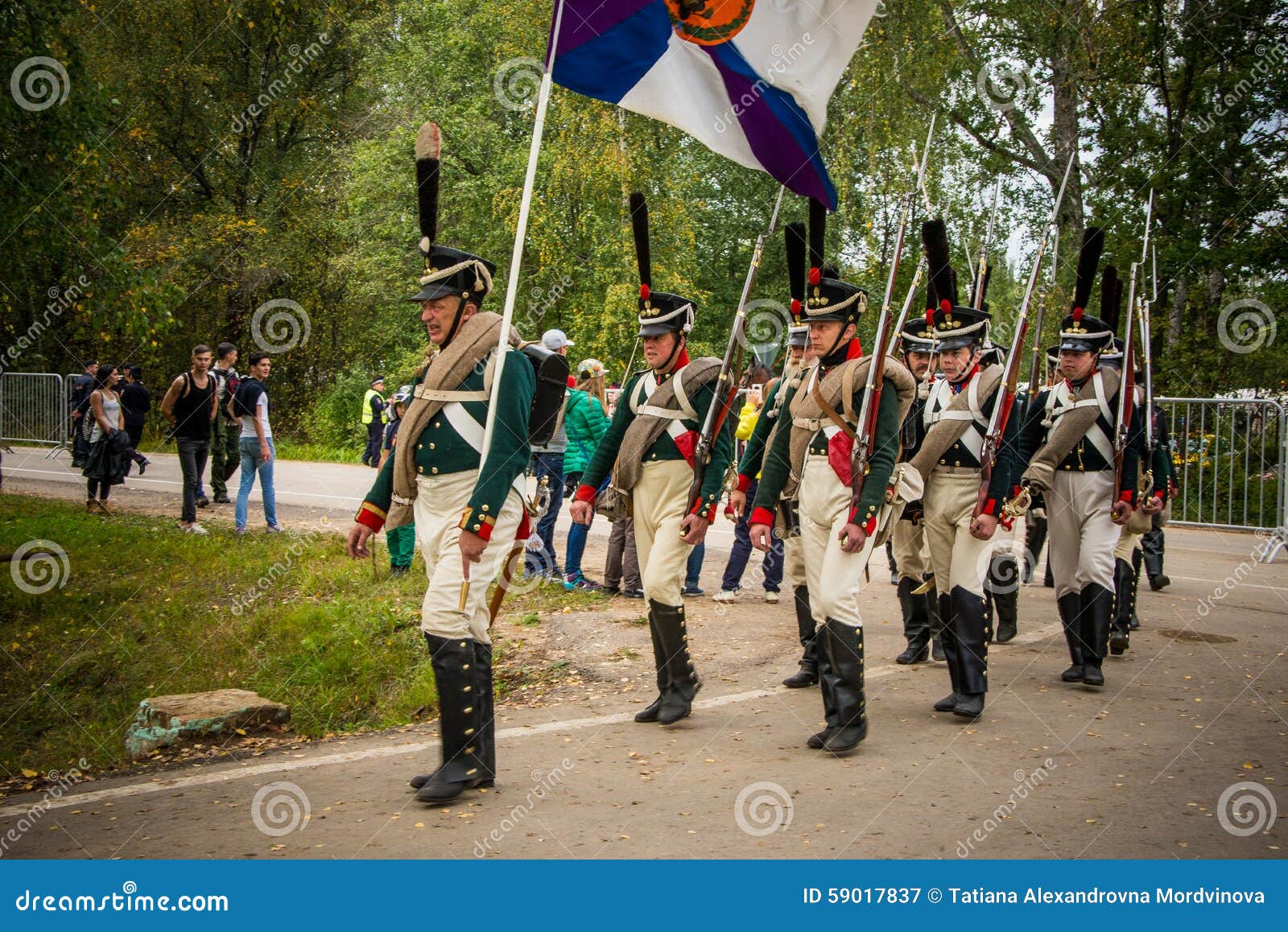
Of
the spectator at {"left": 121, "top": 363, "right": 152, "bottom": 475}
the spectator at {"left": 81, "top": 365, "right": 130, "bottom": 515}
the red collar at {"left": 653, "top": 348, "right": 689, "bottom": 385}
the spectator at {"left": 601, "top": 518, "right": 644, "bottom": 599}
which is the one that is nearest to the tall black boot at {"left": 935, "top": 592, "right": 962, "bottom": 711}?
the red collar at {"left": 653, "top": 348, "right": 689, "bottom": 385}

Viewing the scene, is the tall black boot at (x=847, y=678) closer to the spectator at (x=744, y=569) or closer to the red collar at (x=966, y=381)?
the red collar at (x=966, y=381)

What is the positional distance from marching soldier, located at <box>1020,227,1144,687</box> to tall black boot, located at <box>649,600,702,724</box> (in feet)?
9.42

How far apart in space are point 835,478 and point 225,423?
35.7 feet

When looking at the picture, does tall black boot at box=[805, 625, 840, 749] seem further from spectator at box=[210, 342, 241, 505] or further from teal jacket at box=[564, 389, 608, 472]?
spectator at box=[210, 342, 241, 505]

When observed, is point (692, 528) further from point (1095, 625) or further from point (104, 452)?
point (104, 452)

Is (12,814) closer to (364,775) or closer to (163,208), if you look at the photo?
(364,775)

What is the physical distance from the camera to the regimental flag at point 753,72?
273 inches

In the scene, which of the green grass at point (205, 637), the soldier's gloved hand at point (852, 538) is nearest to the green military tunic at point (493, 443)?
the soldier's gloved hand at point (852, 538)

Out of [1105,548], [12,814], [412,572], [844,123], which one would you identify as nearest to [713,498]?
[1105,548]

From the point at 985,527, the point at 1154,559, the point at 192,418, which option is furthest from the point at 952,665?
the point at 192,418

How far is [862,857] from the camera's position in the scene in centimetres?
485

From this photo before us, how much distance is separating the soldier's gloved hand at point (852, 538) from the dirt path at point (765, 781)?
110 centimetres

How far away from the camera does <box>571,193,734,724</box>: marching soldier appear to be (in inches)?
283

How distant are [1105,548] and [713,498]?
10.5ft
